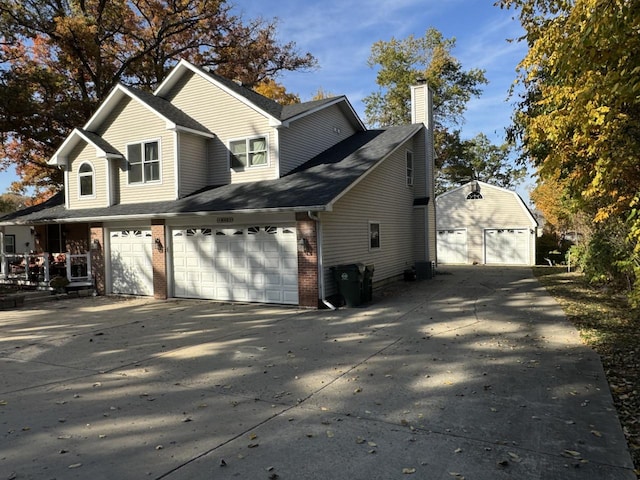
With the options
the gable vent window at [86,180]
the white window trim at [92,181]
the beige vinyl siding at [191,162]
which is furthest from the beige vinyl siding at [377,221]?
the gable vent window at [86,180]

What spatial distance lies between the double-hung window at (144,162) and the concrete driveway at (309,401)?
6.92m

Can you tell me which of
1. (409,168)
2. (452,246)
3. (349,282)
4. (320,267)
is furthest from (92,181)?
(452,246)

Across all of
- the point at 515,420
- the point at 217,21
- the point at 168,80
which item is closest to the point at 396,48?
the point at 217,21

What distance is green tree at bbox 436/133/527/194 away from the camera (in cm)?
3959

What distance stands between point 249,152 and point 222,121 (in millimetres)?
1693

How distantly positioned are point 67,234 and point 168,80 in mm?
7787

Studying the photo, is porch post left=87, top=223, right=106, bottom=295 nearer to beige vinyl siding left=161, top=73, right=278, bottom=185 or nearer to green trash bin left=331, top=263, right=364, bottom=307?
beige vinyl siding left=161, top=73, right=278, bottom=185

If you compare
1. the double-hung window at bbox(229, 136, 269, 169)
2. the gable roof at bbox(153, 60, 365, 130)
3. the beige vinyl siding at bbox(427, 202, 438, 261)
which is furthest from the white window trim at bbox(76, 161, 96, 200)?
the beige vinyl siding at bbox(427, 202, 438, 261)

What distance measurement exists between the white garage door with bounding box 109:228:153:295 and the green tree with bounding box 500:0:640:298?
11833mm

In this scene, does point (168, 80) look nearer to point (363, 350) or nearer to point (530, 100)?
point (530, 100)

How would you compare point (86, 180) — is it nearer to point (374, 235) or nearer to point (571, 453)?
point (374, 235)

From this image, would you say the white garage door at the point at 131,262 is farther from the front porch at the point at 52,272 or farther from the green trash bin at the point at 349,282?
the green trash bin at the point at 349,282

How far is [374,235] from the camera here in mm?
15703

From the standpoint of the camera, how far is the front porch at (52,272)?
15.6 m
